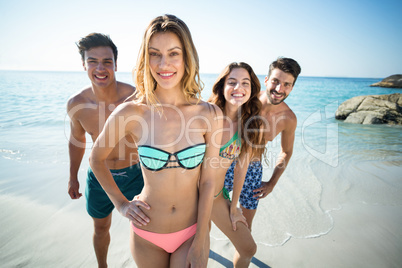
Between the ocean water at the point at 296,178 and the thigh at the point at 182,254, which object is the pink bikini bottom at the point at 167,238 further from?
the ocean water at the point at 296,178

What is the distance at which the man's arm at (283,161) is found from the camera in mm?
3355

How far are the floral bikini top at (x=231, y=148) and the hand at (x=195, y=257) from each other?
1.15 m

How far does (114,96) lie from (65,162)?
451 centimetres

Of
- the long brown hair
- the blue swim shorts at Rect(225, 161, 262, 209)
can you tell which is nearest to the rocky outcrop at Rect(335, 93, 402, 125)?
the blue swim shorts at Rect(225, 161, 262, 209)

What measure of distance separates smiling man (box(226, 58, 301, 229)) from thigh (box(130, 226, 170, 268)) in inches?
65.2

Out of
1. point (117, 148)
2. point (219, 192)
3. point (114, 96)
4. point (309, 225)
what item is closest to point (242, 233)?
point (219, 192)

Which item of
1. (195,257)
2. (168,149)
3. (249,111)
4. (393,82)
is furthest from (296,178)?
(393,82)

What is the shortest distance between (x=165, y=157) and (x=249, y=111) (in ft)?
5.37

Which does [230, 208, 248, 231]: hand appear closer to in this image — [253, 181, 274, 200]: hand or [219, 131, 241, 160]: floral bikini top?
[219, 131, 241, 160]: floral bikini top

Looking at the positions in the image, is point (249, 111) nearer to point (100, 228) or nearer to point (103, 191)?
point (103, 191)

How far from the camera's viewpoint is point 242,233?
2.42 metres

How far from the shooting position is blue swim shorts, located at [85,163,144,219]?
2.72 meters

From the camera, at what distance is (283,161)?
3600 millimetres

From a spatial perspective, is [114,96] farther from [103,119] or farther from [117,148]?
[117,148]
